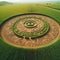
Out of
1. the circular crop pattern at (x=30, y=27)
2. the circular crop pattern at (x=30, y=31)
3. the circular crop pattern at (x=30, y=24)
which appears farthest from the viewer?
the circular crop pattern at (x=30, y=24)

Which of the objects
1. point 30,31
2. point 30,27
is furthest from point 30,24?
point 30,31

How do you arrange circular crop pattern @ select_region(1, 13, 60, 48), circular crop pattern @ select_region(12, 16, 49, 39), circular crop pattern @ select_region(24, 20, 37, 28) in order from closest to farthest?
circular crop pattern @ select_region(1, 13, 60, 48) → circular crop pattern @ select_region(12, 16, 49, 39) → circular crop pattern @ select_region(24, 20, 37, 28)

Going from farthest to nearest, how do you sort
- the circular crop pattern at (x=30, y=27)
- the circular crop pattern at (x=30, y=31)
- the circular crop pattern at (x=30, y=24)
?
1. the circular crop pattern at (x=30, y=24)
2. the circular crop pattern at (x=30, y=27)
3. the circular crop pattern at (x=30, y=31)

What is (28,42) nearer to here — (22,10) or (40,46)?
(40,46)

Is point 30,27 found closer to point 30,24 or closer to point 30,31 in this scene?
point 30,24

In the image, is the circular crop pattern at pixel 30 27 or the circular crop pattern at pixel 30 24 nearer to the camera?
the circular crop pattern at pixel 30 27

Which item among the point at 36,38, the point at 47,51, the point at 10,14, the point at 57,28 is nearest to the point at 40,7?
the point at 10,14

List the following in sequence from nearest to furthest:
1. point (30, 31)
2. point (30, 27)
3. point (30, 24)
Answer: point (30, 31), point (30, 27), point (30, 24)
